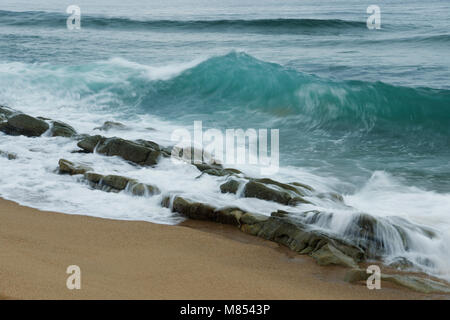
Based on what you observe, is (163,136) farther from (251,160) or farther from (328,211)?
(328,211)

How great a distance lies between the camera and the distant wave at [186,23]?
21.9 meters

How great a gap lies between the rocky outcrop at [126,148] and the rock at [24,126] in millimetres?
1233

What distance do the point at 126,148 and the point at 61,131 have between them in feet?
5.74

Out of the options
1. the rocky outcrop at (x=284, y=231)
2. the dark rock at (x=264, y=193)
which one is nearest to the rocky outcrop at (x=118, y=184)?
the rocky outcrop at (x=284, y=231)

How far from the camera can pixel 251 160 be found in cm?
801

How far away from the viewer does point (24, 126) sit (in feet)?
28.2

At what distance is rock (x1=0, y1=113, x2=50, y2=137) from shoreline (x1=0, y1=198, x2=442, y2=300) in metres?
3.19

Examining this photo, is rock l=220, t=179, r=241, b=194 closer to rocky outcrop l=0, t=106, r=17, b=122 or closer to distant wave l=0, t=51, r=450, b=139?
distant wave l=0, t=51, r=450, b=139

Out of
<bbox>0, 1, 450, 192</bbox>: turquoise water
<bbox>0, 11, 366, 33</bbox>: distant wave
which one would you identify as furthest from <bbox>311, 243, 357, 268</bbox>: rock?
<bbox>0, 11, 366, 33</bbox>: distant wave

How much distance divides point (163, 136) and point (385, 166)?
3.77 metres

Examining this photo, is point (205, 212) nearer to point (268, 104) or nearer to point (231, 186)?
point (231, 186)

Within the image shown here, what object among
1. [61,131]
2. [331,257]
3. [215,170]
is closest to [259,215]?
[331,257]

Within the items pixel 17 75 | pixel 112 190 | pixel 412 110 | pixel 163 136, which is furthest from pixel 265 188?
pixel 17 75

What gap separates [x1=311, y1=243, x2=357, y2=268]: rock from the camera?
174 inches
